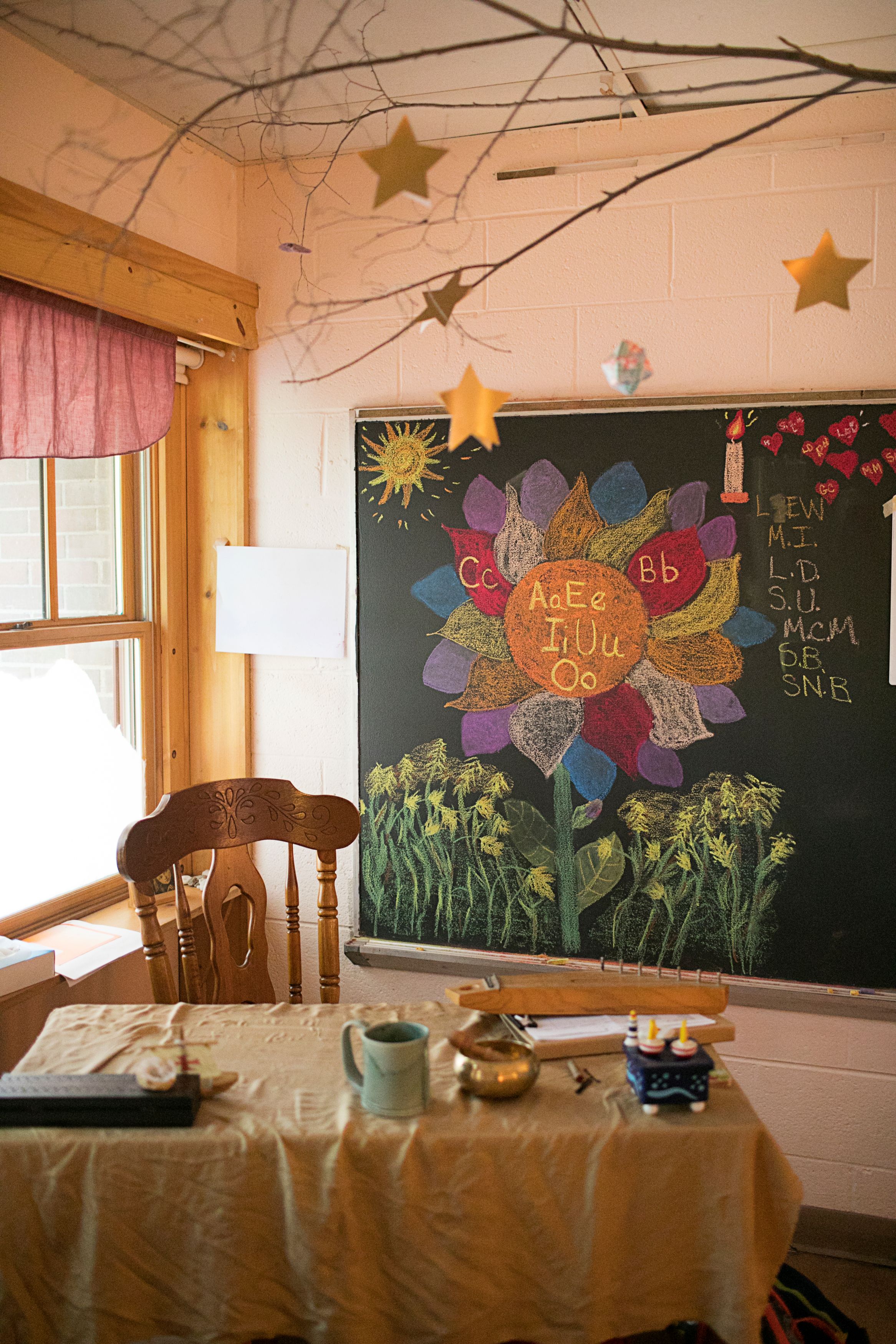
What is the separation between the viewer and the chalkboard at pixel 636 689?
226 centimetres

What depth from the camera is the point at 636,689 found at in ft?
7.79

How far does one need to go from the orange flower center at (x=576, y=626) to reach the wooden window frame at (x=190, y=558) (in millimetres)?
772

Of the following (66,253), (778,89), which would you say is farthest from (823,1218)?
(66,253)

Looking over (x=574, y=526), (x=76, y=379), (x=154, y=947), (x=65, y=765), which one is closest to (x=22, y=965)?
(x=154, y=947)

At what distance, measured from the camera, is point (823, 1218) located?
236 centimetres

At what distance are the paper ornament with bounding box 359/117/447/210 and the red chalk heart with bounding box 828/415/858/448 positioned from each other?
1.62 m

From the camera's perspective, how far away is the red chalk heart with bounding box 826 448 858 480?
2.23 metres

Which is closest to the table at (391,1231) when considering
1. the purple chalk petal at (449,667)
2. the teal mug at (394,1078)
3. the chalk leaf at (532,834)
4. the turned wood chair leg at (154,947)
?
the teal mug at (394,1078)

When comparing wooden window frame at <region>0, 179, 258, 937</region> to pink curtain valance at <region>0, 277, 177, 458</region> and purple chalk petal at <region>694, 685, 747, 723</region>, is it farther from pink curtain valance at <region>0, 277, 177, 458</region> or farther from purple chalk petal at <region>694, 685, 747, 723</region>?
purple chalk petal at <region>694, 685, 747, 723</region>

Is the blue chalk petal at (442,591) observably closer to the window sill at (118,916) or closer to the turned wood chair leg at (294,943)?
the turned wood chair leg at (294,943)

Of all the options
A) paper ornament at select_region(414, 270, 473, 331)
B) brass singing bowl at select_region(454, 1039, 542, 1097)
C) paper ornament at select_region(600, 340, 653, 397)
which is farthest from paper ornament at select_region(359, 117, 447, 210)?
brass singing bowl at select_region(454, 1039, 542, 1097)

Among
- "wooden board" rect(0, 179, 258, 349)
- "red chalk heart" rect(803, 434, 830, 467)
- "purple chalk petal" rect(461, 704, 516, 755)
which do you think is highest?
"wooden board" rect(0, 179, 258, 349)

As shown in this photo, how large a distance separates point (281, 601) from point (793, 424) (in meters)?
1.31

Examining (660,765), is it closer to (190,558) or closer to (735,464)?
(735,464)
